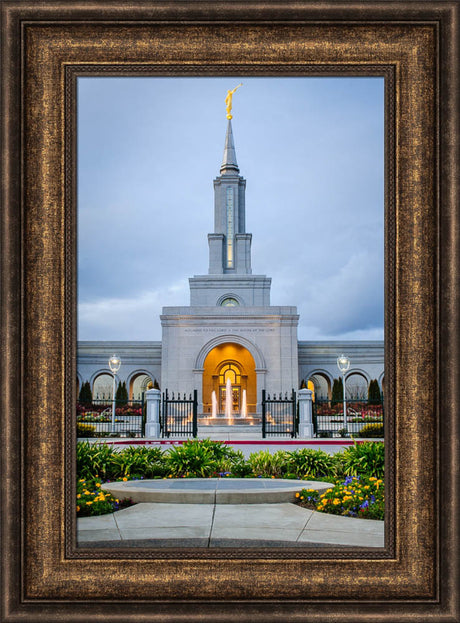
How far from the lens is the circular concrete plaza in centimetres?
637

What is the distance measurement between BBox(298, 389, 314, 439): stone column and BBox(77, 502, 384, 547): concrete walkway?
15933mm

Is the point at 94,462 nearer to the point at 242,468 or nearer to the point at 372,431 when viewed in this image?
the point at 242,468

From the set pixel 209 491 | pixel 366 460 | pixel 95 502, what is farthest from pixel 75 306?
pixel 366 460

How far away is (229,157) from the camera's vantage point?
44188mm

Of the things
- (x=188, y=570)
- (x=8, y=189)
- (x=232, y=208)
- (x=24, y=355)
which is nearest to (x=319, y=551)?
(x=188, y=570)

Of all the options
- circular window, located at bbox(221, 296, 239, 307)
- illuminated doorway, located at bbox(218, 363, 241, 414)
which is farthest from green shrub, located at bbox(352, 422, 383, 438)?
circular window, located at bbox(221, 296, 239, 307)

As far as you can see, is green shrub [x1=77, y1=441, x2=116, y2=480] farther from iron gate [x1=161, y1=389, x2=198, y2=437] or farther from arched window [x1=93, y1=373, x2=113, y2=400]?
arched window [x1=93, y1=373, x2=113, y2=400]

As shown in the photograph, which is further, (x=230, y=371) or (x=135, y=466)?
(x=230, y=371)

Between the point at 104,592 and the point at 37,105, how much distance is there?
3.74 metres

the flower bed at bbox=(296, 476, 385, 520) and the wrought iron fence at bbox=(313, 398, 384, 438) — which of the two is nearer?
the flower bed at bbox=(296, 476, 385, 520)

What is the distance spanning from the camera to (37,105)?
13.4 ft

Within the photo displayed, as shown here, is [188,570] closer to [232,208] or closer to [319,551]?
[319,551]

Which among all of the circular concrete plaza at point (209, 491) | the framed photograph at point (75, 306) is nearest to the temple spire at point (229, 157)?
the circular concrete plaza at point (209, 491)

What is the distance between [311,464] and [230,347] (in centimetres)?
2725
